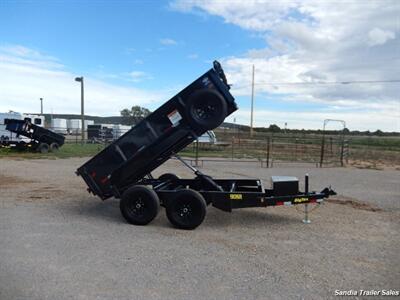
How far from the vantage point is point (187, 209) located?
23.6 ft

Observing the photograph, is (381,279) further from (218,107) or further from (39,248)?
(39,248)

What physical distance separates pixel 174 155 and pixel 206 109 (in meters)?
1.15

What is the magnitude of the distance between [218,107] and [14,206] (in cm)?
499

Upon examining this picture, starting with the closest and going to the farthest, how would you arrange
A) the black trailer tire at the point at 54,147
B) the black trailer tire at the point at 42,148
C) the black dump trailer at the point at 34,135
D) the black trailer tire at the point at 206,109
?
the black trailer tire at the point at 206,109
the black dump trailer at the point at 34,135
the black trailer tire at the point at 42,148
the black trailer tire at the point at 54,147

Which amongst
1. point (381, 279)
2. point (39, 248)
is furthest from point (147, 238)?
point (381, 279)

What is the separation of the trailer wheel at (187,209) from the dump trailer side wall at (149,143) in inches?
39.0

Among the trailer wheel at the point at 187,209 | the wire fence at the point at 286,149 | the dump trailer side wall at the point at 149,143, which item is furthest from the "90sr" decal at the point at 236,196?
the wire fence at the point at 286,149

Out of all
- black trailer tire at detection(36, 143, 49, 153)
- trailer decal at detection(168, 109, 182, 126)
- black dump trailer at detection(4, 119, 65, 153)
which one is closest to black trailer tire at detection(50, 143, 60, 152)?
black dump trailer at detection(4, 119, 65, 153)

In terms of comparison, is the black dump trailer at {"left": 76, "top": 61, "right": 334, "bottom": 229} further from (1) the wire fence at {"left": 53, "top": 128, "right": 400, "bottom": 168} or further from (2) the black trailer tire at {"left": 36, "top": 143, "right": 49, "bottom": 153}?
(2) the black trailer tire at {"left": 36, "top": 143, "right": 49, "bottom": 153}

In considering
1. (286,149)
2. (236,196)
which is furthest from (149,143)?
(286,149)

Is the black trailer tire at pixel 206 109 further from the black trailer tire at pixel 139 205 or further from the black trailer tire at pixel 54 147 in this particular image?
the black trailer tire at pixel 54 147

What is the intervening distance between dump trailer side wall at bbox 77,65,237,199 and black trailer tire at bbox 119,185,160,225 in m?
0.51

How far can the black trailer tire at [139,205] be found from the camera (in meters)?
7.27

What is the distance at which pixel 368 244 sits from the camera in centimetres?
649
